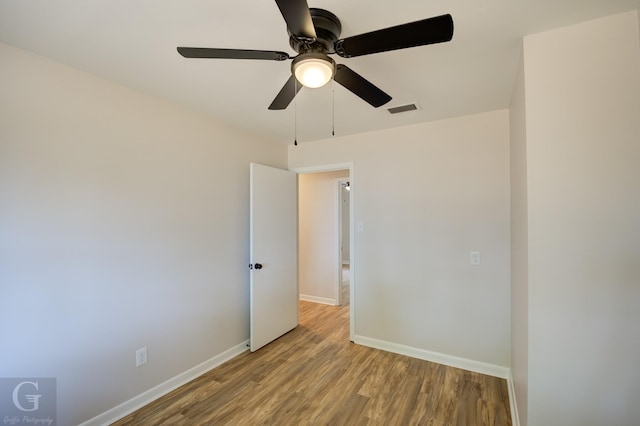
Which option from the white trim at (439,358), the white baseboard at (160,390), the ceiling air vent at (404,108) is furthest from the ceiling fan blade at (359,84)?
the white baseboard at (160,390)

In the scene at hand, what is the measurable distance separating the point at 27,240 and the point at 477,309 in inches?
134

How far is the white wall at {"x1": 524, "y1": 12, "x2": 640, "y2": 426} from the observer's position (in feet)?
4.24

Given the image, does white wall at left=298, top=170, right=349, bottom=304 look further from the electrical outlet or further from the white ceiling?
the electrical outlet

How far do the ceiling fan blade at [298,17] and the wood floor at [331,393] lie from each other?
2.34 m

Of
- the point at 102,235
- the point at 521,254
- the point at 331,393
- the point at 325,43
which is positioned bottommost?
the point at 331,393

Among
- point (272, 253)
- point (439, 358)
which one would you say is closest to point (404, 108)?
point (272, 253)

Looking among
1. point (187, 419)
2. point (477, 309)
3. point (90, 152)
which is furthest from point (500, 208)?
point (90, 152)

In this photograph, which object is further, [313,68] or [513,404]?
[513,404]

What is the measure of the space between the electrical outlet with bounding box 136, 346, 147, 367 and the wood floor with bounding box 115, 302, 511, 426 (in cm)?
33

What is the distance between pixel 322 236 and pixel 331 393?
8.57 ft

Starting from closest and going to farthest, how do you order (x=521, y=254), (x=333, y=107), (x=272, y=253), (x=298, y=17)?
(x=298, y=17)
(x=521, y=254)
(x=333, y=107)
(x=272, y=253)

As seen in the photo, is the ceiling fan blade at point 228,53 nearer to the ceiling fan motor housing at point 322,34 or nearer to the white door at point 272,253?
the ceiling fan motor housing at point 322,34

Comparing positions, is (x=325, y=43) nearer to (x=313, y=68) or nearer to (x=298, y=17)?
(x=313, y=68)

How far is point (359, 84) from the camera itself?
1.44 meters
